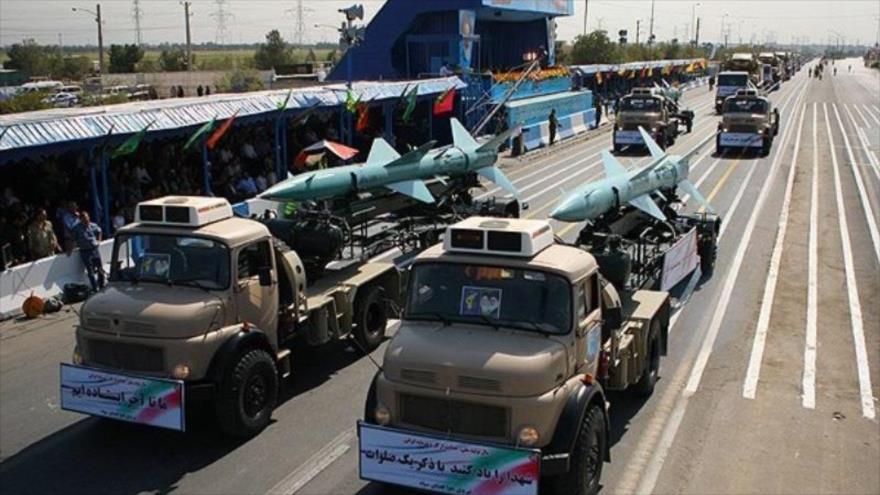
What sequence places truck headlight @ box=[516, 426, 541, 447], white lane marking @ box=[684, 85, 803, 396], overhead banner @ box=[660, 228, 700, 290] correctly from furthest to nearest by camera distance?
overhead banner @ box=[660, 228, 700, 290] < white lane marking @ box=[684, 85, 803, 396] < truck headlight @ box=[516, 426, 541, 447]

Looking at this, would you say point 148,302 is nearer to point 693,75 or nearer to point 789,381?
point 789,381

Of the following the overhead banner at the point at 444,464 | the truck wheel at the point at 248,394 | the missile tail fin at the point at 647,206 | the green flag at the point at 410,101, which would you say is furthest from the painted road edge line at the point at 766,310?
the green flag at the point at 410,101

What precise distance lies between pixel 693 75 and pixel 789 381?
4102 inches

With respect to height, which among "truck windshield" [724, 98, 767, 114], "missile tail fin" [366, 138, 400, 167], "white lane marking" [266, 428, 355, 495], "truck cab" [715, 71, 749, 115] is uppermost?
"truck cab" [715, 71, 749, 115]

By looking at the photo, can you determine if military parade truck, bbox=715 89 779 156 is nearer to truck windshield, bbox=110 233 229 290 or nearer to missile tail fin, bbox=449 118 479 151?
missile tail fin, bbox=449 118 479 151

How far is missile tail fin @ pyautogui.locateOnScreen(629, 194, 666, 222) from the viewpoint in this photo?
17.1m

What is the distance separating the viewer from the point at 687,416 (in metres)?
11.3

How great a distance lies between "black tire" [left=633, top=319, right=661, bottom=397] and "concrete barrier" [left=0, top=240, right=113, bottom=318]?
Answer: 12.3 meters

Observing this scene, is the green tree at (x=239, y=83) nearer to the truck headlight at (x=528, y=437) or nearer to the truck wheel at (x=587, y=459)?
the truck wheel at (x=587, y=459)

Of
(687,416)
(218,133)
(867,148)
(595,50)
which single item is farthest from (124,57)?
(687,416)

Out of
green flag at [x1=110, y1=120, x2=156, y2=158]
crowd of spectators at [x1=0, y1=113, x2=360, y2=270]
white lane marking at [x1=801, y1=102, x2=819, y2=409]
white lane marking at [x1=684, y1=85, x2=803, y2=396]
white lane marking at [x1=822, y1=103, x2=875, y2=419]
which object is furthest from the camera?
green flag at [x1=110, y1=120, x2=156, y2=158]

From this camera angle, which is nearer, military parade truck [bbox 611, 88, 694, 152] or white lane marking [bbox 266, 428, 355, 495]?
white lane marking [bbox 266, 428, 355, 495]

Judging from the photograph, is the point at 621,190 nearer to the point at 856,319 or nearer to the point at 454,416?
the point at 856,319

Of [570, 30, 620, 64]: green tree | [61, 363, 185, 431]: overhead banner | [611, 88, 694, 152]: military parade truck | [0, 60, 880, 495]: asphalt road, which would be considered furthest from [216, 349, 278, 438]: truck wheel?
[570, 30, 620, 64]: green tree
